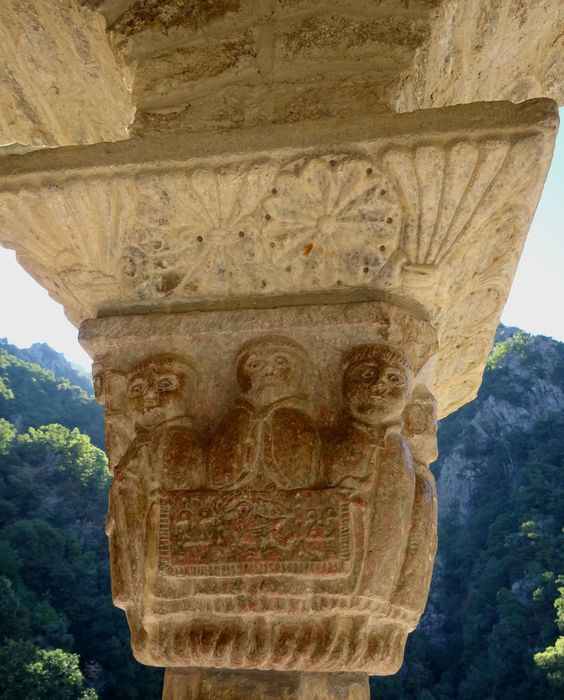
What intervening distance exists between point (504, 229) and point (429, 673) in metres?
15.4

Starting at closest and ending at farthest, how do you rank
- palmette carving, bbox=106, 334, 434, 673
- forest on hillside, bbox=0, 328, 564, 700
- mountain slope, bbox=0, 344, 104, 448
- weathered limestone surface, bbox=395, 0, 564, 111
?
palmette carving, bbox=106, 334, 434, 673, weathered limestone surface, bbox=395, 0, 564, 111, forest on hillside, bbox=0, 328, 564, 700, mountain slope, bbox=0, 344, 104, 448

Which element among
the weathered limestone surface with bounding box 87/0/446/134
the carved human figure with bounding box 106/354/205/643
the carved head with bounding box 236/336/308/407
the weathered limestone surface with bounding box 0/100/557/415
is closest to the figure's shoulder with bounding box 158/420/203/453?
the carved human figure with bounding box 106/354/205/643

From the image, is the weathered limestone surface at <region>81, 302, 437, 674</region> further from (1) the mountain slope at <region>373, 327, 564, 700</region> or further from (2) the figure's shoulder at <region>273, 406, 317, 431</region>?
(1) the mountain slope at <region>373, 327, 564, 700</region>

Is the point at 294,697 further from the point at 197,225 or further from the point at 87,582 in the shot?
the point at 87,582

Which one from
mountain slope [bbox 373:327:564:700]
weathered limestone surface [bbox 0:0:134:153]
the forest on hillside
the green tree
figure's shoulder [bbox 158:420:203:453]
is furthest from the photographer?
mountain slope [bbox 373:327:564:700]

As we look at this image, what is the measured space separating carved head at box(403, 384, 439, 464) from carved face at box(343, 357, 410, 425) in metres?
0.09

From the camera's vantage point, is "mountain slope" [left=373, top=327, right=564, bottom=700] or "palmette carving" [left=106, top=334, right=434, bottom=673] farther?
"mountain slope" [left=373, top=327, right=564, bottom=700]

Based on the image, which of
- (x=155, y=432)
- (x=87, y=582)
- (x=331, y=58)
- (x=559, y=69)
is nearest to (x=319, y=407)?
(x=155, y=432)

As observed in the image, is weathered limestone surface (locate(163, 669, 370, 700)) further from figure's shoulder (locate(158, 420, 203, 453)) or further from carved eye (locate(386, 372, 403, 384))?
carved eye (locate(386, 372, 403, 384))

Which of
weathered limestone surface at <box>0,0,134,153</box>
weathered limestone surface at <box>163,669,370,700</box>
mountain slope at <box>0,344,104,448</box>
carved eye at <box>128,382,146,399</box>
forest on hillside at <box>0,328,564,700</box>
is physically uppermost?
mountain slope at <box>0,344,104,448</box>

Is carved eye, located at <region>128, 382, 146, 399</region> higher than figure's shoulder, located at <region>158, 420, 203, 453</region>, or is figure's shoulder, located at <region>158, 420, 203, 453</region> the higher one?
carved eye, located at <region>128, 382, 146, 399</region>

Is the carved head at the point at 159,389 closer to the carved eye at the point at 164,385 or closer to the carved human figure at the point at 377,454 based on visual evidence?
the carved eye at the point at 164,385

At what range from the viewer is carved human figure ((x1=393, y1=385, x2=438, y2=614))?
1.20 meters

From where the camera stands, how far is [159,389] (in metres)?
1.30
